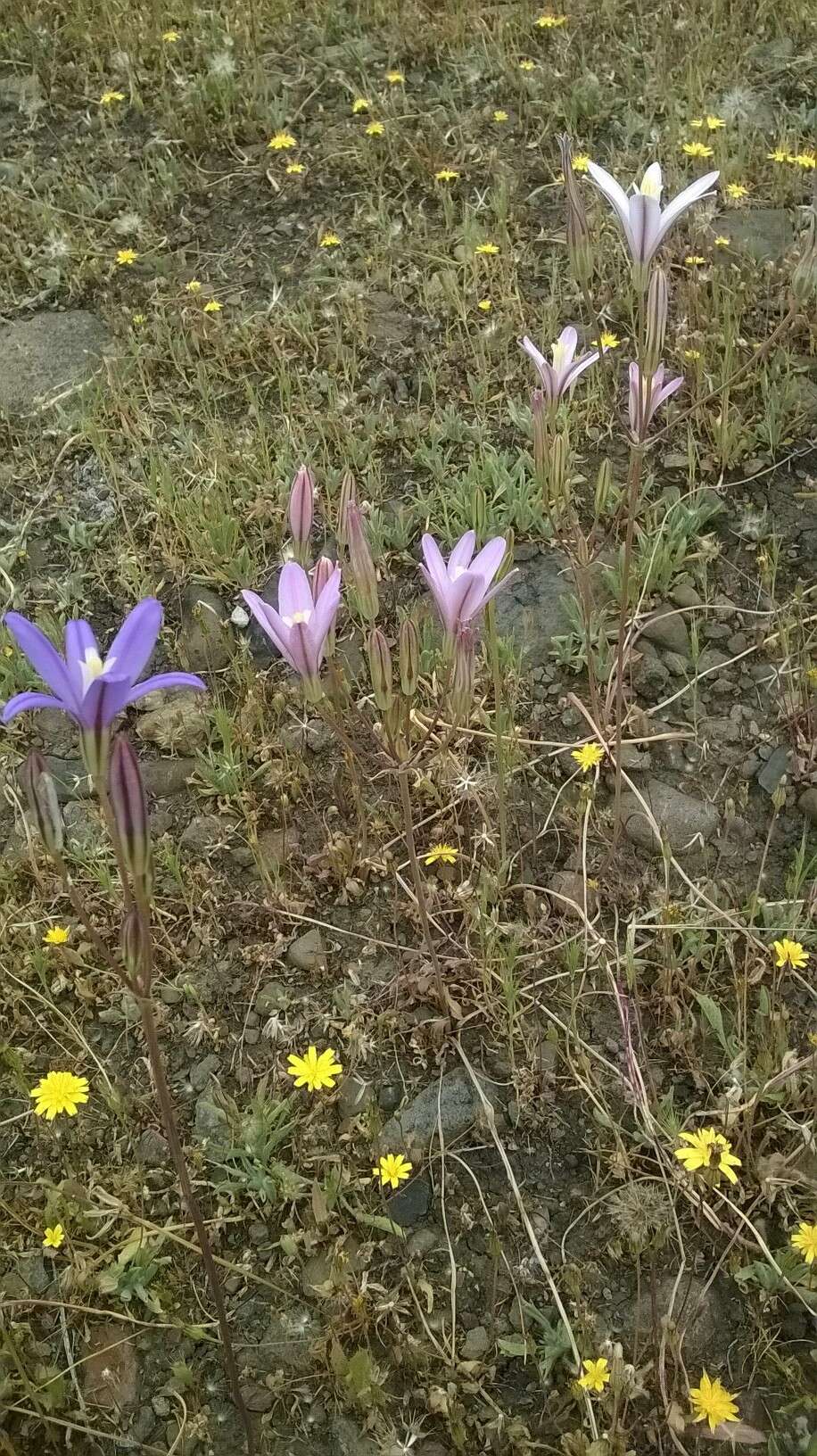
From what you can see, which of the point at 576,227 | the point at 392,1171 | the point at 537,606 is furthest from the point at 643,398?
the point at 392,1171

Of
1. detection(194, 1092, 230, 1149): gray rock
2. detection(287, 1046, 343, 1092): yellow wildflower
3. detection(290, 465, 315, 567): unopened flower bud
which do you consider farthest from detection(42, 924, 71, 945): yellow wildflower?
detection(290, 465, 315, 567): unopened flower bud

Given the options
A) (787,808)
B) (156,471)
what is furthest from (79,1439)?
(156,471)

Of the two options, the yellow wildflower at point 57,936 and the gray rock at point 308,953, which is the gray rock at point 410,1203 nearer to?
the gray rock at point 308,953

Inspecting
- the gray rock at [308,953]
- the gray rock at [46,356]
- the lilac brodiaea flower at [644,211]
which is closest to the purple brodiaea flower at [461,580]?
the lilac brodiaea flower at [644,211]

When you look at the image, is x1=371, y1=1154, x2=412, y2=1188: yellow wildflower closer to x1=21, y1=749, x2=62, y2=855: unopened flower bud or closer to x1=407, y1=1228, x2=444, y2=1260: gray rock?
x1=407, y1=1228, x2=444, y2=1260: gray rock

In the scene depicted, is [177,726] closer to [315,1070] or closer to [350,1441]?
[315,1070]
